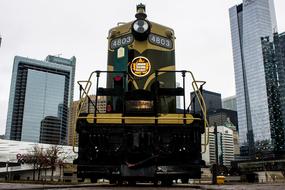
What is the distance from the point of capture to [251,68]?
156 meters

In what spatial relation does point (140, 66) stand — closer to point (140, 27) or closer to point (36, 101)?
point (140, 27)

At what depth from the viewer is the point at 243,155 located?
151125 mm

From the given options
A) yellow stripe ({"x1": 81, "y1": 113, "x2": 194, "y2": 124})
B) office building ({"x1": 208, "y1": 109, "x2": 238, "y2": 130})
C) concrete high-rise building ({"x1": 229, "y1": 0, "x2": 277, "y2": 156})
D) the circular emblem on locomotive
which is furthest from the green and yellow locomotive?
office building ({"x1": 208, "y1": 109, "x2": 238, "y2": 130})

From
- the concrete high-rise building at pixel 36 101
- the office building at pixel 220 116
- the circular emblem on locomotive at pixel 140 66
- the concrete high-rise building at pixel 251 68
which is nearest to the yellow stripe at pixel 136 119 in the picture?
the circular emblem on locomotive at pixel 140 66

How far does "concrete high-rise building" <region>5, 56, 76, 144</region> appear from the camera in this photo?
163250 mm

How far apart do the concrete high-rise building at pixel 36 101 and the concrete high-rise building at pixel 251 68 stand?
8649cm

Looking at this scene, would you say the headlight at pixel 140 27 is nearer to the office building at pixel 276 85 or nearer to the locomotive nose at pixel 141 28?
the locomotive nose at pixel 141 28

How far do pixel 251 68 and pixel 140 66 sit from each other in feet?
513

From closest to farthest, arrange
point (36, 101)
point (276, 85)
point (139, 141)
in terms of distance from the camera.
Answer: point (139, 141) < point (276, 85) < point (36, 101)

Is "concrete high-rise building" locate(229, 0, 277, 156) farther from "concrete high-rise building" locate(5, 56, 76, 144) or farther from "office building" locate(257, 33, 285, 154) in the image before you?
"concrete high-rise building" locate(5, 56, 76, 144)

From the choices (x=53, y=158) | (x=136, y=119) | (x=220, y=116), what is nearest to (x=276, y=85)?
(x=220, y=116)

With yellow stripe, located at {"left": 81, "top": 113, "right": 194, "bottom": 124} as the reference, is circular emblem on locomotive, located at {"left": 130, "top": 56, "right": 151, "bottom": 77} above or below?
above

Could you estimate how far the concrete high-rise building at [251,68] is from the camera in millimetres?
146000

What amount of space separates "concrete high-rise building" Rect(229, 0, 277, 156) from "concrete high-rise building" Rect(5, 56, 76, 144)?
284ft
